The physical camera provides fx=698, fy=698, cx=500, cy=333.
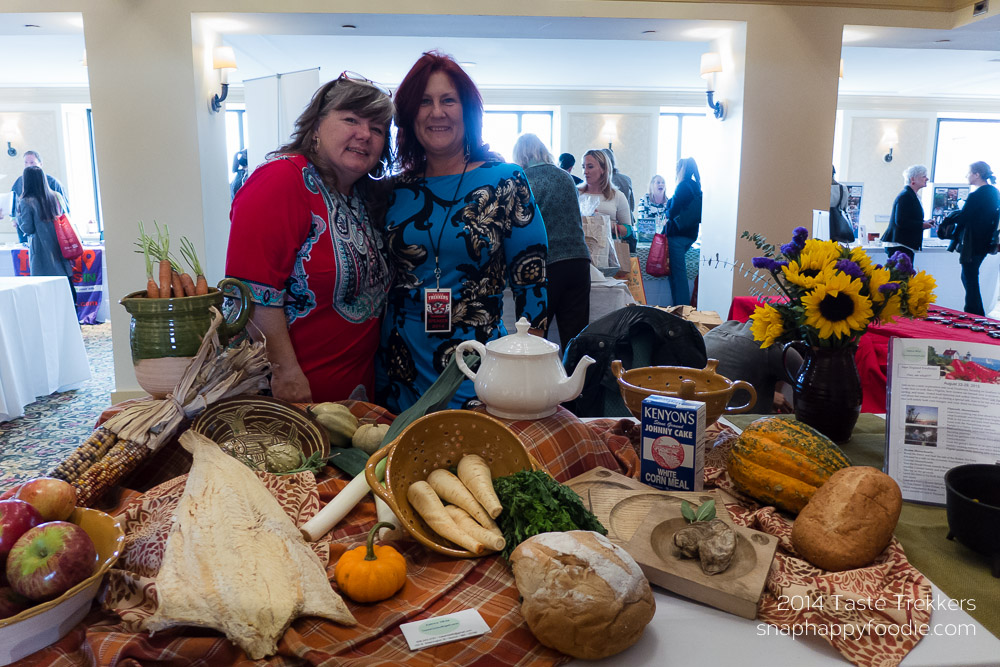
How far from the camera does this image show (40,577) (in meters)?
0.78

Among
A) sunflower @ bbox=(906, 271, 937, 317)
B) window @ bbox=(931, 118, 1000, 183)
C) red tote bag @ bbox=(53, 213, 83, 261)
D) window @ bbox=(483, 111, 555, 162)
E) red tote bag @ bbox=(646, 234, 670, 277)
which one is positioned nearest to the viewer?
sunflower @ bbox=(906, 271, 937, 317)

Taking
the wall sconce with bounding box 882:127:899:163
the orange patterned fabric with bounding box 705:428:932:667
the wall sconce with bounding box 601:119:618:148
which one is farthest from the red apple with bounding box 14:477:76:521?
the wall sconce with bounding box 882:127:899:163

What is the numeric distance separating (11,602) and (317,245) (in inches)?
39.1

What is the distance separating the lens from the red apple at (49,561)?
778 millimetres

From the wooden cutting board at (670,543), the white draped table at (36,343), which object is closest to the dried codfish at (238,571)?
the wooden cutting board at (670,543)

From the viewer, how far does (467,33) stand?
4984mm

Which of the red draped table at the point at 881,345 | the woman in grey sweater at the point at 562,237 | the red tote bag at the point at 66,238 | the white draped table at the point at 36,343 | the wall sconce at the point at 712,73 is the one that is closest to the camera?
the red draped table at the point at 881,345

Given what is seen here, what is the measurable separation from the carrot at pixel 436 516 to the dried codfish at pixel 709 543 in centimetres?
27

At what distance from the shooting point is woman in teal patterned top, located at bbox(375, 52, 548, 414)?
177 centimetres

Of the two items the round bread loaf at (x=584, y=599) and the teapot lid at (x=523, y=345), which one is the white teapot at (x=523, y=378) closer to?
the teapot lid at (x=523, y=345)

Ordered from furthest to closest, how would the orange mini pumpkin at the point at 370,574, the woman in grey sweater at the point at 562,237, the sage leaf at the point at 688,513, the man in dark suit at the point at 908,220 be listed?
the man in dark suit at the point at 908,220 < the woman in grey sweater at the point at 562,237 < the sage leaf at the point at 688,513 < the orange mini pumpkin at the point at 370,574

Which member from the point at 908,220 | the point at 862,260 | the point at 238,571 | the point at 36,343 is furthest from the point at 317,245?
the point at 908,220

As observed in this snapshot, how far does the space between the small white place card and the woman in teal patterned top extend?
88cm

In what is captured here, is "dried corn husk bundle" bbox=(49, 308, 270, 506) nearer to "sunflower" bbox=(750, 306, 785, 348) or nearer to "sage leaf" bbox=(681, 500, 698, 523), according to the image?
"sage leaf" bbox=(681, 500, 698, 523)
